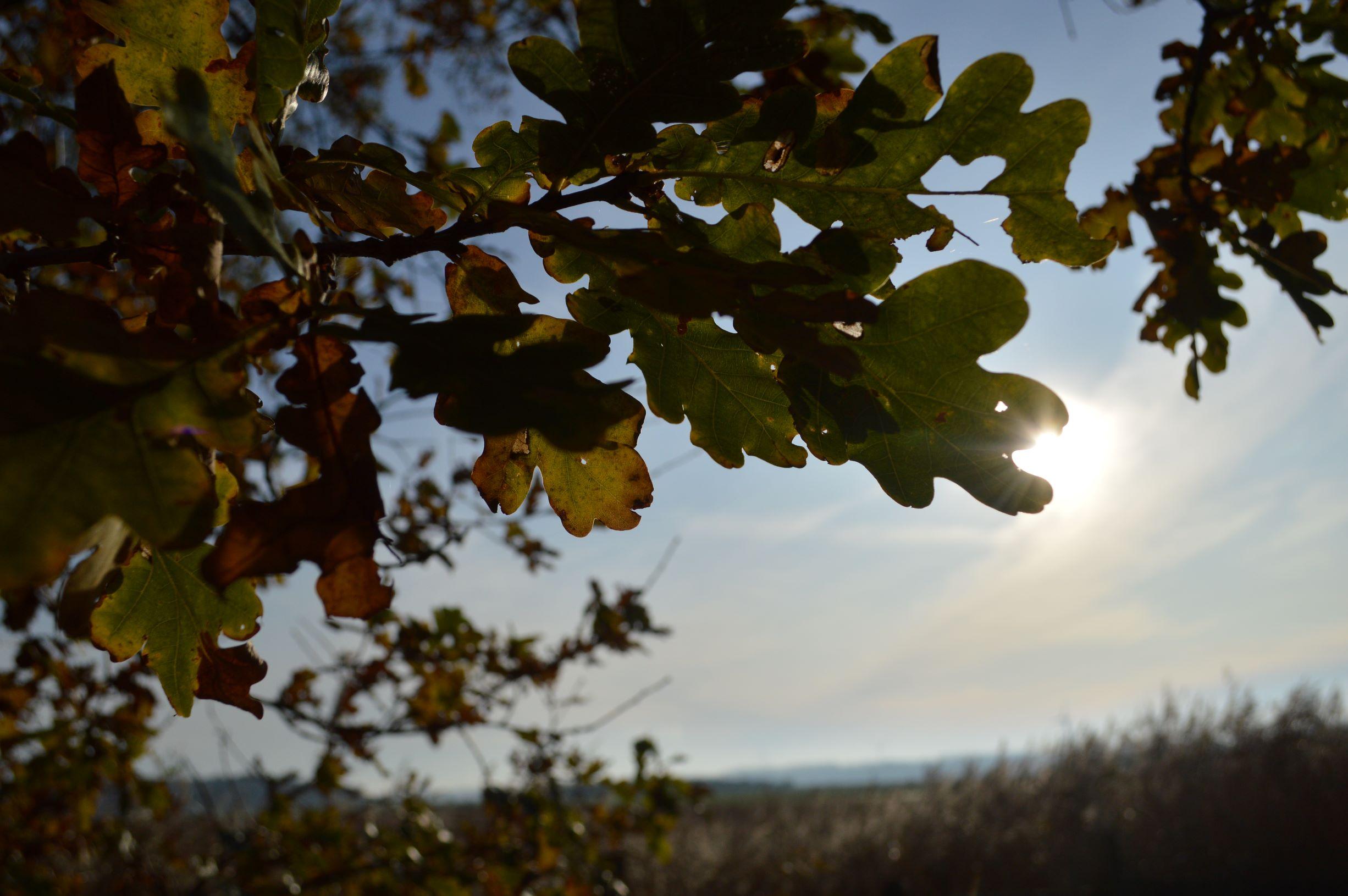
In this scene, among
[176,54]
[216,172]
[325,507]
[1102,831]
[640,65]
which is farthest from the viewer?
[1102,831]

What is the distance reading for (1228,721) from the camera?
34.3 ft

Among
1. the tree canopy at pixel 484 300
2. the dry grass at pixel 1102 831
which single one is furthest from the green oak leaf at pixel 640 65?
the dry grass at pixel 1102 831

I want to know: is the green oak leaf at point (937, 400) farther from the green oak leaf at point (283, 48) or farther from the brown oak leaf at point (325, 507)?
the green oak leaf at point (283, 48)

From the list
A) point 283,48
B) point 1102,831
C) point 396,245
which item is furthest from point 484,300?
point 1102,831

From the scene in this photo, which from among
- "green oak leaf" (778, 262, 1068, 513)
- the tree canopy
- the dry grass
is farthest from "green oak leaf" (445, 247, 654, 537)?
the dry grass

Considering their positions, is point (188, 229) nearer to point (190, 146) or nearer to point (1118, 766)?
point (190, 146)

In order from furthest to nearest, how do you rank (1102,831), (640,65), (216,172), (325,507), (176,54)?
1. (1102,831)
2. (176,54)
3. (640,65)
4. (325,507)
5. (216,172)

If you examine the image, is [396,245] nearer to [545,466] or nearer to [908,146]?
[545,466]

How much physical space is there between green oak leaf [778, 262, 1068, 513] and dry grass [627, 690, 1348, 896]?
26.0ft

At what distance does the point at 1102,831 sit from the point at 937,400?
1016cm

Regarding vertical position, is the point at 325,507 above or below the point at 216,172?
below

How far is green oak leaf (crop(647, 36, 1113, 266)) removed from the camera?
93cm

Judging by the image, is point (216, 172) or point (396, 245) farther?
point (396, 245)

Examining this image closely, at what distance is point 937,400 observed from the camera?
3.09 feet
